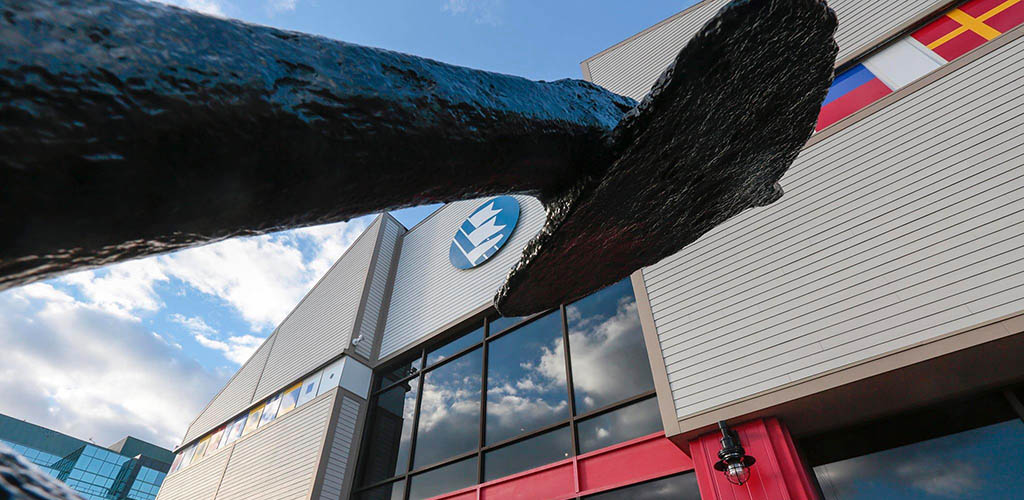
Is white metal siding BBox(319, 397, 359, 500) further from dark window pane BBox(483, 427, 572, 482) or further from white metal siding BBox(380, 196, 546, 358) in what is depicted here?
dark window pane BBox(483, 427, 572, 482)

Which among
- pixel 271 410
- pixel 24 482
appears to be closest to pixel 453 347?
pixel 271 410

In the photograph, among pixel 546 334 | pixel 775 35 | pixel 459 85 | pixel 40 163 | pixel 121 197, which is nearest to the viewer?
pixel 40 163

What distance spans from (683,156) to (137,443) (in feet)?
230

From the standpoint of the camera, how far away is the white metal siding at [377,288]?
12305 mm

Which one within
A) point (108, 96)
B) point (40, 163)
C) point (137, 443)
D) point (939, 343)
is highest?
point (137, 443)

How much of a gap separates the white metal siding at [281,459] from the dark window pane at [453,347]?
2589 mm

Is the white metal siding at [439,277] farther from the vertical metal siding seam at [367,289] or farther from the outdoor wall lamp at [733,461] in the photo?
the outdoor wall lamp at [733,461]

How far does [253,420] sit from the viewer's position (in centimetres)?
1365

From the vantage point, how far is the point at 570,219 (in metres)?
1.58

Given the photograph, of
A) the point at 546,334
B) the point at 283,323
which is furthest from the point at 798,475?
the point at 283,323

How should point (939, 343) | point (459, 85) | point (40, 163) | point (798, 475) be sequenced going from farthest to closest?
1. point (798, 475)
2. point (939, 343)
3. point (459, 85)
4. point (40, 163)

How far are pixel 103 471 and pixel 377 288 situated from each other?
53.8 meters

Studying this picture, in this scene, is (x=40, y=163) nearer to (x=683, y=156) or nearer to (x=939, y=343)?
(x=683, y=156)

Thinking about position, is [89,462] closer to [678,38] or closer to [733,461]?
[733,461]
